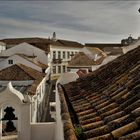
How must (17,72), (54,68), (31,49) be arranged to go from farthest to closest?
(54,68)
(31,49)
(17,72)

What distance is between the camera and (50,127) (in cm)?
994

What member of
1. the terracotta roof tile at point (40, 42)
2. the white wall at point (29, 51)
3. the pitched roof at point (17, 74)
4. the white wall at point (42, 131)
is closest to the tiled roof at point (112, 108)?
the white wall at point (42, 131)

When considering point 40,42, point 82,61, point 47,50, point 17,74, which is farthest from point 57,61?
point 17,74

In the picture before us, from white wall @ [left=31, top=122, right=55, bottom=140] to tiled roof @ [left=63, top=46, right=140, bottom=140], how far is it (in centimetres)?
350

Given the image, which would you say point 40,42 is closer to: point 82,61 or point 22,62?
point 82,61

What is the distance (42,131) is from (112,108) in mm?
5702

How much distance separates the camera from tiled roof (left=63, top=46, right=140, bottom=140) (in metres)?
3.58

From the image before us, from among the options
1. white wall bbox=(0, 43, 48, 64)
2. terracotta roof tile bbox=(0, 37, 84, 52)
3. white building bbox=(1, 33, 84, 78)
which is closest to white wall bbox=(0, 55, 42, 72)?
white building bbox=(1, 33, 84, 78)

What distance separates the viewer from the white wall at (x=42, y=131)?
9852mm

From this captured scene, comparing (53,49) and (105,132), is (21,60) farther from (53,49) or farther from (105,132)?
(105,132)

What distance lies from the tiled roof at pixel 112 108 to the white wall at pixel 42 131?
3496 mm

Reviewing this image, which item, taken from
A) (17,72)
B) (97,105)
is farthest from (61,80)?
(17,72)

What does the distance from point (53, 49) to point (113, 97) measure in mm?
50660

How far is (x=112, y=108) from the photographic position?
15.0 ft
